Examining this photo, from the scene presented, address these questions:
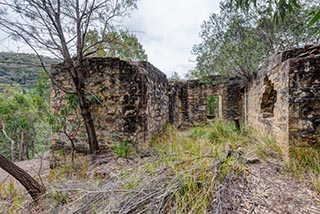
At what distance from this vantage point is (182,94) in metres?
8.99

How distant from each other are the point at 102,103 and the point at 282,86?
3.12 metres

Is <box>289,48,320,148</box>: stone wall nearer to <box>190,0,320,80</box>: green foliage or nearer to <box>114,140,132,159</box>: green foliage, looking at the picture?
<box>190,0,320,80</box>: green foliage

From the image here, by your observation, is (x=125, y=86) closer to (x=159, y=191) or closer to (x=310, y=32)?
(x=159, y=191)

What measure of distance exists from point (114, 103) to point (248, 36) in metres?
4.08

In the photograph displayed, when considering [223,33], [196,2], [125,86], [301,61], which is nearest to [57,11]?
[125,86]

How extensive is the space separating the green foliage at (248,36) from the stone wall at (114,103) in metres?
2.92

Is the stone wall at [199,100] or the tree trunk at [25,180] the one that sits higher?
the stone wall at [199,100]

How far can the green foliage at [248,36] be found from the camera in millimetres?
4906

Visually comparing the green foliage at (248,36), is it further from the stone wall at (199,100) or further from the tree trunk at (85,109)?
the tree trunk at (85,109)

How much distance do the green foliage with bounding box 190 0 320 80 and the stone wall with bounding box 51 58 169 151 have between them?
2.92 metres

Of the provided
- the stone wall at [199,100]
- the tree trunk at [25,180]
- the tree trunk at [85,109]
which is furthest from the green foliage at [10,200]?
the stone wall at [199,100]

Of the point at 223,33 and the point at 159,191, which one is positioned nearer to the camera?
the point at 159,191

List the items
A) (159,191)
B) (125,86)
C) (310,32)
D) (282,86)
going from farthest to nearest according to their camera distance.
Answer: (310,32), (125,86), (282,86), (159,191)

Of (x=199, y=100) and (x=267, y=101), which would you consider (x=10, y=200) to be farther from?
(x=199, y=100)
